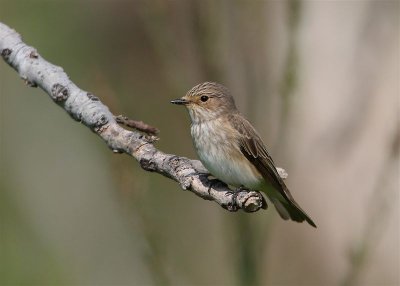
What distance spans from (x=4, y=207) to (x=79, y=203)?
106cm

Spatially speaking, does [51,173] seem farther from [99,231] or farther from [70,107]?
[70,107]

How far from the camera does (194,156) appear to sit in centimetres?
872

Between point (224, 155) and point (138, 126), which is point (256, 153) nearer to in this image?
point (224, 155)

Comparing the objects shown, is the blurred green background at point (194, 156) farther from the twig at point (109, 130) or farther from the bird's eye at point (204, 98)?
the twig at point (109, 130)

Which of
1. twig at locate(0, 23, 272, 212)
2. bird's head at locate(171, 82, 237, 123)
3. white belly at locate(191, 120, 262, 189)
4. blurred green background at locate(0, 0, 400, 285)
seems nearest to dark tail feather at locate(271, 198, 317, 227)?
white belly at locate(191, 120, 262, 189)

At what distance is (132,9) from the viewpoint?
11.2 meters

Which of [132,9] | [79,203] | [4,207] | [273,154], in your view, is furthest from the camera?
[132,9]

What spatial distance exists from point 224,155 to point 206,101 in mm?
457

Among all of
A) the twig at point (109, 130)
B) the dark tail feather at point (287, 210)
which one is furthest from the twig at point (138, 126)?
the dark tail feather at point (287, 210)

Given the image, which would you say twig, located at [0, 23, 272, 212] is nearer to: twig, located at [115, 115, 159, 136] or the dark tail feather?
twig, located at [115, 115, 159, 136]

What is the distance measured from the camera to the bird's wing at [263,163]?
462 cm

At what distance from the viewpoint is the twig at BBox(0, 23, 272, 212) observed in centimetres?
325

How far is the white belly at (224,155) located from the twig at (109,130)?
1.71 feet

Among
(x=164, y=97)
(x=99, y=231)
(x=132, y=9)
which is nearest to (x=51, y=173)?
(x=99, y=231)
